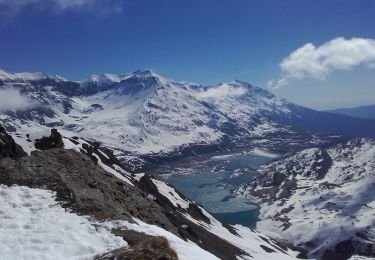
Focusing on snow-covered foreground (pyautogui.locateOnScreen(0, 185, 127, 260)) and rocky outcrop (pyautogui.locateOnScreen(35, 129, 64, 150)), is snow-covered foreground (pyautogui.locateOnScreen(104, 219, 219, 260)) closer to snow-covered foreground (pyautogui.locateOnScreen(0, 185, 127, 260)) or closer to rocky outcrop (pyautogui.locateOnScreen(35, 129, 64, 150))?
snow-covered foreground (pyautogui.locateOnScreen(0, 185, 127, 260))

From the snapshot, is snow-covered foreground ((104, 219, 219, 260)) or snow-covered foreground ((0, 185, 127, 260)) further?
snow-covered foreground ((104, 219, 219, 260))

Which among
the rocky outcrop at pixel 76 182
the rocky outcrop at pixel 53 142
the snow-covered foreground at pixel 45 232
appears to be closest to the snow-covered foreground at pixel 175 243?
the snow-covered foreground at pixel 45 232

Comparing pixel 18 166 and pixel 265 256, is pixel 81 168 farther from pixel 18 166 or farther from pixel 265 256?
pixel 265 256

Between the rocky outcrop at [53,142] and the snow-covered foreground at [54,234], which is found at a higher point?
the rocky outcrop at [53,142]

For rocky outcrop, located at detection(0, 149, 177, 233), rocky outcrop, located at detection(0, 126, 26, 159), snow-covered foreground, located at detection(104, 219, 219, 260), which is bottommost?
snow-covered foreground, located at detection(104, 219, 219, 260)

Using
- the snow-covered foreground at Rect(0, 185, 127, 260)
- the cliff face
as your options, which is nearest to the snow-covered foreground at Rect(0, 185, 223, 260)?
the snow-covered foreground at Rect(0, 185, 127, 260)

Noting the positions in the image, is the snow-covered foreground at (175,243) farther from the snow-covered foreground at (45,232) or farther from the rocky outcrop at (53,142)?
the rocky outcrop at (53,142)

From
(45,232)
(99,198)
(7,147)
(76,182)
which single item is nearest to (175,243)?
(45,232)

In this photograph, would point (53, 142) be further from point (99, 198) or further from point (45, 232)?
point (45, 232)

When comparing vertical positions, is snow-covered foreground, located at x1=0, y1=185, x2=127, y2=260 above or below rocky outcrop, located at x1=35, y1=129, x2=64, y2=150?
below

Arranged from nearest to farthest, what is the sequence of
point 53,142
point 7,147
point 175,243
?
point 175,243, point 7,147, point 53,142
